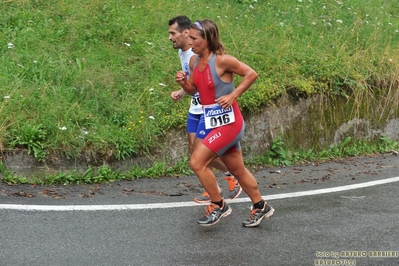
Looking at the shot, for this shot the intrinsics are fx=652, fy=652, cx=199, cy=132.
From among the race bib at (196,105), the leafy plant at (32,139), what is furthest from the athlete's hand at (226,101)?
the leafy plant at (32,139)

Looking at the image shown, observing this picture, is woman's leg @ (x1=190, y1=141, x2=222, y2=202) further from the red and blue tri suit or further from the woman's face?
the woman's face

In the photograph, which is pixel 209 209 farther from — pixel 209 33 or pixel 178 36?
pixel 178 36

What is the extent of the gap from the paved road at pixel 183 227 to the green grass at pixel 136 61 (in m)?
0.84

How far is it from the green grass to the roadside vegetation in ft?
0.05

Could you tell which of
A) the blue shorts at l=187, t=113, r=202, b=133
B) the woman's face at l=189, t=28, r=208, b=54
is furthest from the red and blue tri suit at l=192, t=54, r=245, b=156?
the blue shorts at l=187, t=113, r=202, b=133

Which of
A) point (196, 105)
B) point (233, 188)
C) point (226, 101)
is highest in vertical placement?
point (226, 101)

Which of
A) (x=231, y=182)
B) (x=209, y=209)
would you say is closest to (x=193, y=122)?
(x=231, y=182)

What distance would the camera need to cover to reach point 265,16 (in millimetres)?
12070

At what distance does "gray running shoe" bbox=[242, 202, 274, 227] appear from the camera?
19.2 ft

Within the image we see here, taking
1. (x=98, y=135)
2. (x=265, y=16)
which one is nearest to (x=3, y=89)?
(x=98, y=135)

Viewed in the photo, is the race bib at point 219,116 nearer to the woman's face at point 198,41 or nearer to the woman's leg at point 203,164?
the woman's leg at point 203,164

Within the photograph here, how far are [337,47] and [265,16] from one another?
1637 millimetres

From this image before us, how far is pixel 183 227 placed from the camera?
5.73m

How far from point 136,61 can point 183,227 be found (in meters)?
4.38
